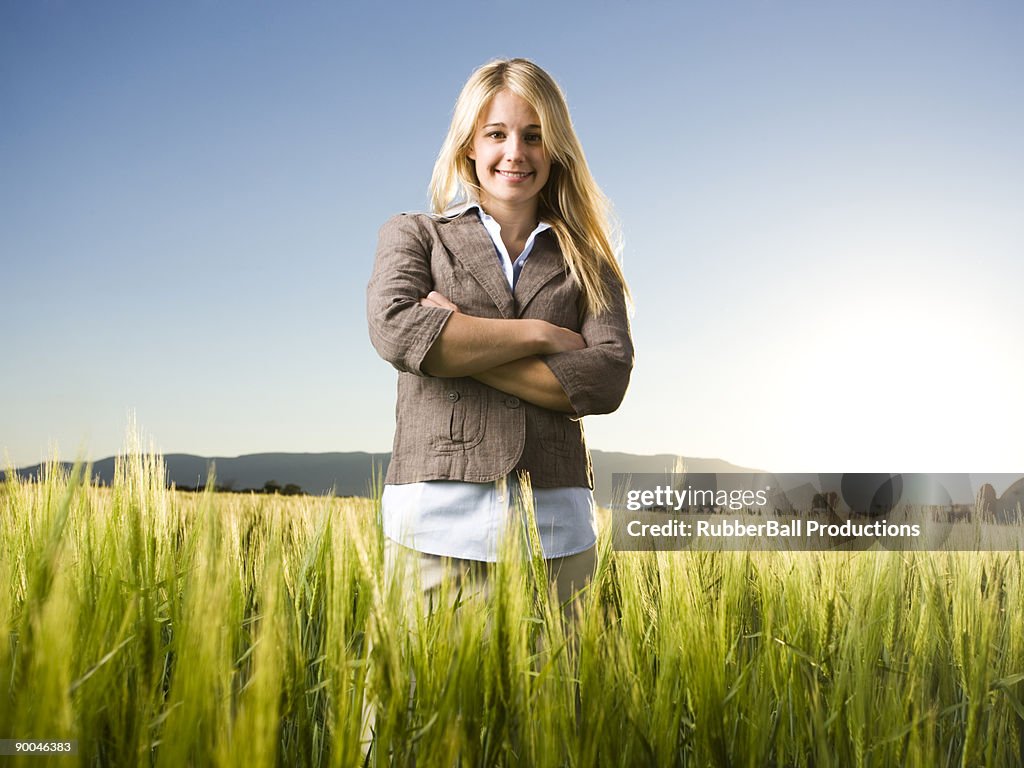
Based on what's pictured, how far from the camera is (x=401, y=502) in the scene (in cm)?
188

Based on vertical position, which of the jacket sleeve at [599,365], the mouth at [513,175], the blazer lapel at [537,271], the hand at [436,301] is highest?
the mouth at [513,175]

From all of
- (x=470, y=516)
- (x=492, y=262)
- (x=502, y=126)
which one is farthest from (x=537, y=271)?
(x=470, y=516)

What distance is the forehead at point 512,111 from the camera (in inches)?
78.5

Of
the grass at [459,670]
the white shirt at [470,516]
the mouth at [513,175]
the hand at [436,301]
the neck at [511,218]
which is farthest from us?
the neck at [511,218]

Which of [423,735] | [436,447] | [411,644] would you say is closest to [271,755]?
[423,735]

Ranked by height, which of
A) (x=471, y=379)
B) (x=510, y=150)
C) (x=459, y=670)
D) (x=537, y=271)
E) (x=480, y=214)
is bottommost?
(x=459, y=670)

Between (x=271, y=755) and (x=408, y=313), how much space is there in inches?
47.4

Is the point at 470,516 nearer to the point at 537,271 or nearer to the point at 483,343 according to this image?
the point at 483,343

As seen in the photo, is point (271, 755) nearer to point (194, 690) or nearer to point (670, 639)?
point (194, 690)

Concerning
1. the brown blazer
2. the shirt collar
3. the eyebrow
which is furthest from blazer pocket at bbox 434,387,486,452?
the eyebrow

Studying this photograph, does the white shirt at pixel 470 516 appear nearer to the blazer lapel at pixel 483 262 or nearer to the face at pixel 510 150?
the blazer lapel at pixel 483 262

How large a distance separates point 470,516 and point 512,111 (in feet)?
3.15

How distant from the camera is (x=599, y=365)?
1957mm

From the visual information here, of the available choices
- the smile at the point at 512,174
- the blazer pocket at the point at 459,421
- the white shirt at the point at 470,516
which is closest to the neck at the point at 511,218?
the smile at the point at 512,174
